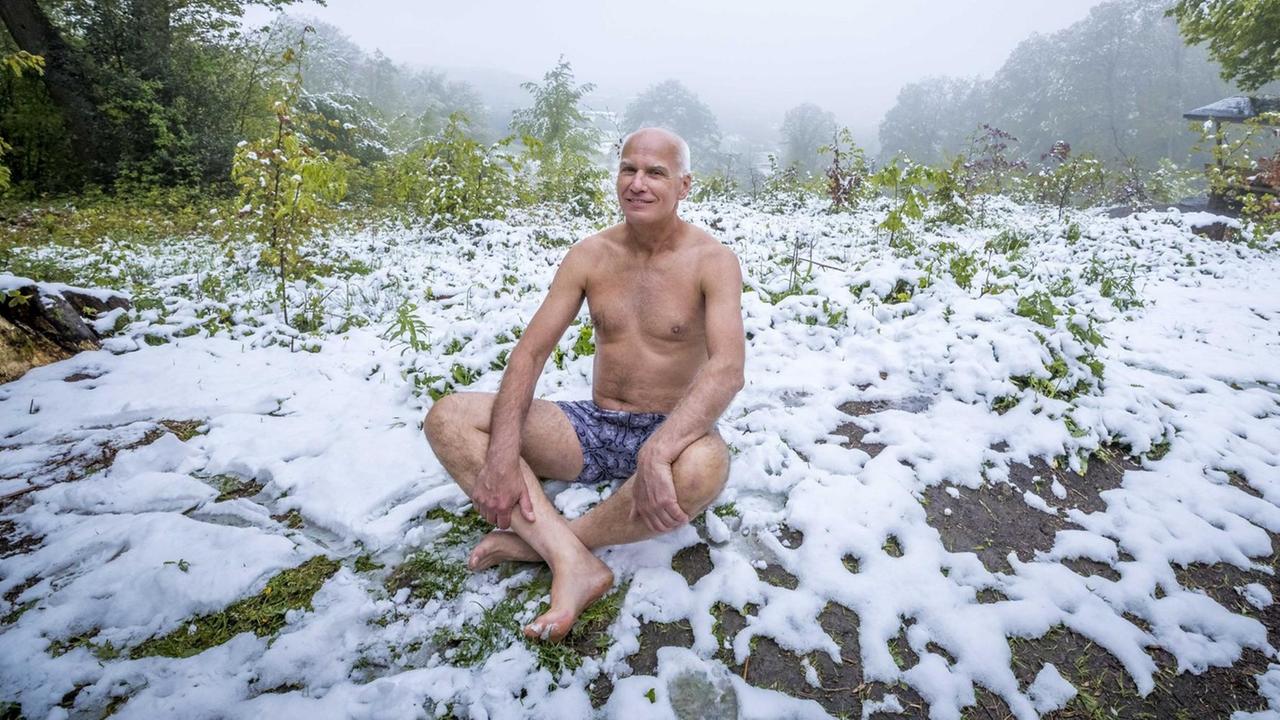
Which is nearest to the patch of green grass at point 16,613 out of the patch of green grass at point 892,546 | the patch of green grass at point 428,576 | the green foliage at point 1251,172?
the patch of green grass at point 428,576

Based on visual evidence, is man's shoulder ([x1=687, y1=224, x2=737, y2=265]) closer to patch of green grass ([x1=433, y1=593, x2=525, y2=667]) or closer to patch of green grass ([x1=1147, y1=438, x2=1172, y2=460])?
patch of green grass ([x1=433, y1=593, x2=525, y2=667])

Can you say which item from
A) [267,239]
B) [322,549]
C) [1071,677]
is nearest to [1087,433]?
[1071,677]

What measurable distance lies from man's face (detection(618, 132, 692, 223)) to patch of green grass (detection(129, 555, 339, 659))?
6.01 feet

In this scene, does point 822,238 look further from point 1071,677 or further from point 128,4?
point 128,4

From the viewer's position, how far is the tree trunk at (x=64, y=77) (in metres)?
9.24

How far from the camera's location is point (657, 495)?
1.70 m

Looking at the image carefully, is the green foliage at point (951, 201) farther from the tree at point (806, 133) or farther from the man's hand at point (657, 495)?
the tree at point (806, 133)

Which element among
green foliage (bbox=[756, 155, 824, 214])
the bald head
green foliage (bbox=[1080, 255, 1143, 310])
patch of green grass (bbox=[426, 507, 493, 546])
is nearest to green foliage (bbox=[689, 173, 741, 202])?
green foliage (bbox=[756, 155, 824, 214])

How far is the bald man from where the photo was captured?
5.77 ft

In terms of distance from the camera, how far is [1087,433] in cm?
267

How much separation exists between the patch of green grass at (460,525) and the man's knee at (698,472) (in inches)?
36.7

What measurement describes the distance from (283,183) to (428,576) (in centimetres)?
431

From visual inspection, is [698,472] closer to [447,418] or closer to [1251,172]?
[447,418]

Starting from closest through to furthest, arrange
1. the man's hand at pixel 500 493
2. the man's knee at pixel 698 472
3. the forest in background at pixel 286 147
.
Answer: the man's knee at pixel 698 472 → the man's hand at pixel 500 493 → the forest in background at pixel 286 147
